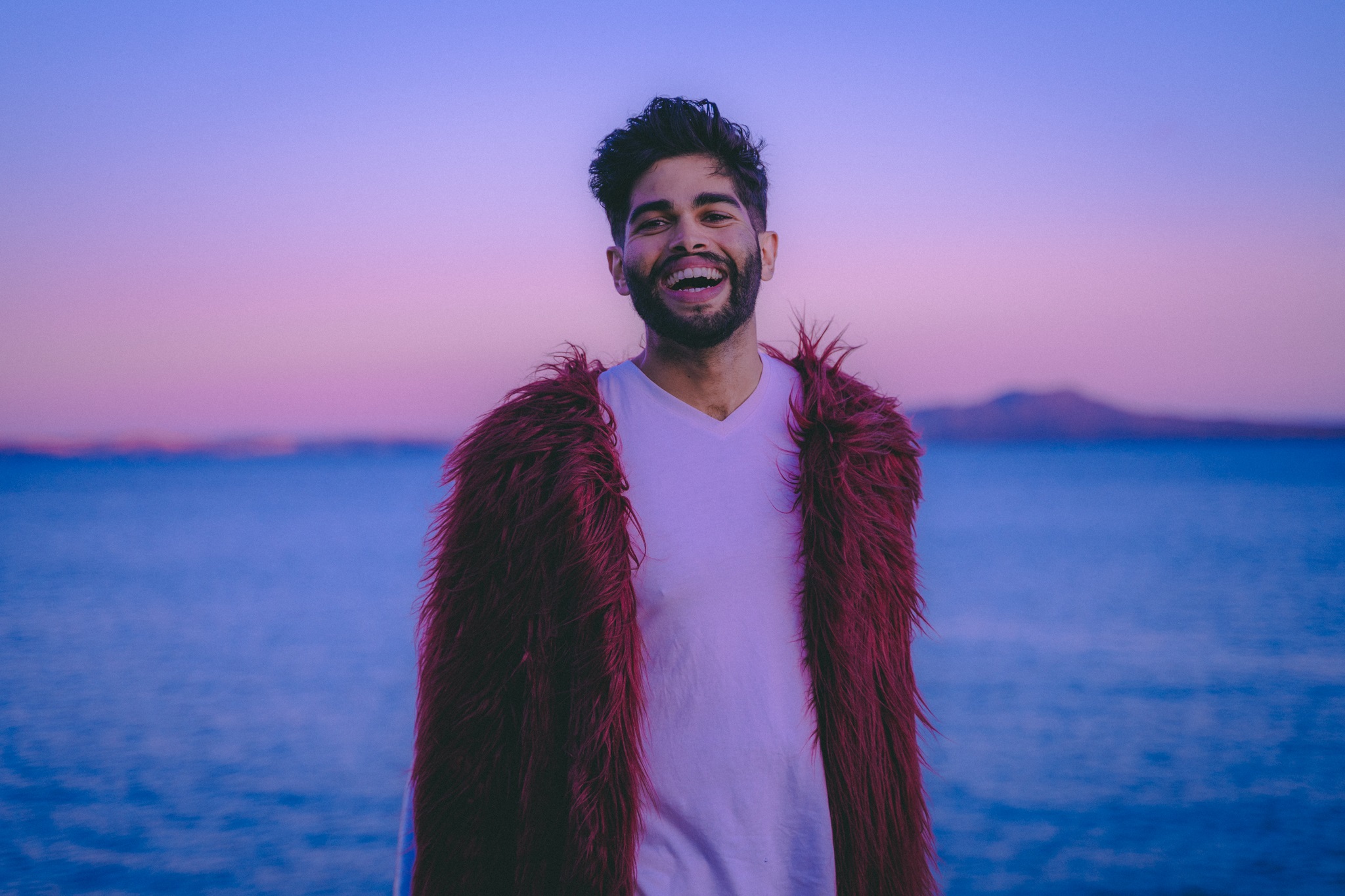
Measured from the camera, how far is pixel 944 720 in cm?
1058

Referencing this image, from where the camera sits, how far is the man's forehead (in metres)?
2.21

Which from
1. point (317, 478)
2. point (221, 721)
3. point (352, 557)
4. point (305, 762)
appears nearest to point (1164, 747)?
point (305, 762)

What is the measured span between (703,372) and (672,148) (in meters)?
0.55

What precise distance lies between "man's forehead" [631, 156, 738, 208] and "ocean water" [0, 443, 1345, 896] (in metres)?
3.65

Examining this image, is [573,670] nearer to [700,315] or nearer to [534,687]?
[534,687]

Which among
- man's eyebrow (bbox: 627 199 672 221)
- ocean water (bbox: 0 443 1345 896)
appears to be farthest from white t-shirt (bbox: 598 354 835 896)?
ocean water (bbox: 0 443 1345 896)

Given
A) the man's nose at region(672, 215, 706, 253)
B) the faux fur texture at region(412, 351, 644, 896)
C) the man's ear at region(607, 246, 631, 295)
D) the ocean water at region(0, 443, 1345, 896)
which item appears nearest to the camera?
the faux fur texture at region(412, 351, 644, 896)

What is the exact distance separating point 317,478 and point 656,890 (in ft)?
339

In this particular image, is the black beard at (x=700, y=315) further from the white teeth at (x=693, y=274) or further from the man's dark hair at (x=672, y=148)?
the man's dark hair at (x=672, y=148)

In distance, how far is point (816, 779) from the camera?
1.97 meters

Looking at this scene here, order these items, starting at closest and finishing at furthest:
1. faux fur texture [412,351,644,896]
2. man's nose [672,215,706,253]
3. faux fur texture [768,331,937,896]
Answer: faux fur texture [412,351,644,896], faux fur texture [768,331,937,896], man's nose [672,215,706,253]

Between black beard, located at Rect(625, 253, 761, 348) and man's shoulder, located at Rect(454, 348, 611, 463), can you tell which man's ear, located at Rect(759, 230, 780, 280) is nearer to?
black beard, located at Rect(625, 253, 761, 348)

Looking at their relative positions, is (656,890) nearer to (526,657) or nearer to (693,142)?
(526,657)

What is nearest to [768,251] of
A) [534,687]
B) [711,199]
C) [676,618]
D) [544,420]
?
[711,199]
